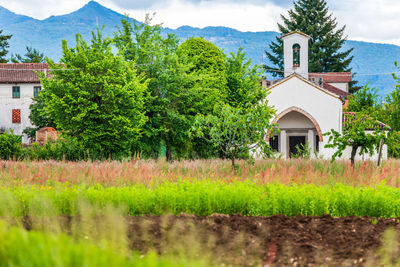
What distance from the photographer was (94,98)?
20.5 m

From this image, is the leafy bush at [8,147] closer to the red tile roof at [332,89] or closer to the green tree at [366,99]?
the green tree at [366,99]

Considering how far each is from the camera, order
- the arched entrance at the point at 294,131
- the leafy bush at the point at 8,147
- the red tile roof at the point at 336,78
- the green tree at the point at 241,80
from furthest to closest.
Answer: the red tile roof at the point at 336,78 < the arched entrance at the point at 294,131 < the green tree at the point at 241,80 < the leafy bush at the point at 8,147

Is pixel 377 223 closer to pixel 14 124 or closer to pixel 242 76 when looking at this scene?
pixel 242 76

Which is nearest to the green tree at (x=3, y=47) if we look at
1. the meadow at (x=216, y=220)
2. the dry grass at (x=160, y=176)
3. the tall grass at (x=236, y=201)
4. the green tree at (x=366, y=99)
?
the green tree at (x=366, y=99)

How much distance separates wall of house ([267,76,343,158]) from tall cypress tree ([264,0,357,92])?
27.7m

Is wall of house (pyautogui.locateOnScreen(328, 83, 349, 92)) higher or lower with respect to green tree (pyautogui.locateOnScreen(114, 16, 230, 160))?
higher

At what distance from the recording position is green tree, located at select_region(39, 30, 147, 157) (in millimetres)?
19422

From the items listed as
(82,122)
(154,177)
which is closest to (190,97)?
(82,122)

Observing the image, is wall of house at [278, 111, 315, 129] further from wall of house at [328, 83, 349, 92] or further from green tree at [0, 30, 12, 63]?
green tree at [0, 30, 12, 63]

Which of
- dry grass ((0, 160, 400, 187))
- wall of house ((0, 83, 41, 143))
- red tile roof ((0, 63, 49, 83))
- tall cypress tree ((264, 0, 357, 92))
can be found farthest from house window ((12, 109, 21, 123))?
dry grass ((0, 160, 400, 187))

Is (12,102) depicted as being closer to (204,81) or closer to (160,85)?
(160,85)

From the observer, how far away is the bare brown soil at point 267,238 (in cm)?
591

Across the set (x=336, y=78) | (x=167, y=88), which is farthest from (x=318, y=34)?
(x=167, y=88)

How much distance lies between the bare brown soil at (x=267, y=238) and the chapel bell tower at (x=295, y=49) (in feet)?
91.7
